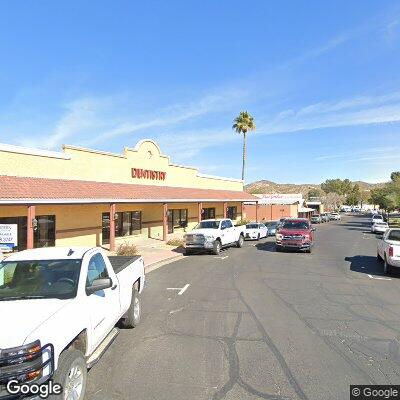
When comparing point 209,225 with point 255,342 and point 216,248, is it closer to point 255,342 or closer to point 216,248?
point 216,248

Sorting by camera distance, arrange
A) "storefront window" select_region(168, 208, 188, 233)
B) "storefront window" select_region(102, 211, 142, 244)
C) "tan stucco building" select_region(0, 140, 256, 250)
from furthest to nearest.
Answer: "storefront window" select_region(168, 208, 188, 233)
"storefront window" select_region(102, 211, 142, 244)
"tan stucco building" select_region(0, 140, 256, 250)

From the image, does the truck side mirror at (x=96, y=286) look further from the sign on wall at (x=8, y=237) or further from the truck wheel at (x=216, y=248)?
the truck wheel at (x=216, y=248)

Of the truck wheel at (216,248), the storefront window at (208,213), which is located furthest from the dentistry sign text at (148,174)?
the truck wheel at (216,248)

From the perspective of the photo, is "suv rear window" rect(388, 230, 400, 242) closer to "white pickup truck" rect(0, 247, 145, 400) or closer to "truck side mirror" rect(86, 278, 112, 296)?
"white pickup truck" rect(0, 247, 145, 400)

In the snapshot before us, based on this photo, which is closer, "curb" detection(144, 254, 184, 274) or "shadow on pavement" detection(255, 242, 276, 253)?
"curb" detection(144, 254, 184, 274)

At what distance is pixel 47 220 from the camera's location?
1969cm

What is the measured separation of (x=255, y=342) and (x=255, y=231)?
24706 millimetres

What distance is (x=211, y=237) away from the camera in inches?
831

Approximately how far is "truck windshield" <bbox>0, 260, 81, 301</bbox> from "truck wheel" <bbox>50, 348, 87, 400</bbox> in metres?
0.84

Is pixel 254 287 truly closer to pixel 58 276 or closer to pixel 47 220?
pixel 58 276

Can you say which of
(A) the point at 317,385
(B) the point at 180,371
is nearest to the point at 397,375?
(A) the point at 317,385

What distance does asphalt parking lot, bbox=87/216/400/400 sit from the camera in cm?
539

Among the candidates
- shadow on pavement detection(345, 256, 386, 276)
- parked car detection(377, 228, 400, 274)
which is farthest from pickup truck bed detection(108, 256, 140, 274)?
shadow on pavement detection(345, 256, 386, 276)

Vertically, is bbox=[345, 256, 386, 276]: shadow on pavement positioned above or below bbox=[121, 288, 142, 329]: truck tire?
below
